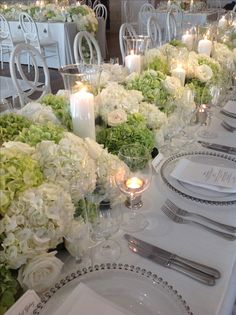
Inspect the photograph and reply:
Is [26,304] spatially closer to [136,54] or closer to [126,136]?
[126,136]

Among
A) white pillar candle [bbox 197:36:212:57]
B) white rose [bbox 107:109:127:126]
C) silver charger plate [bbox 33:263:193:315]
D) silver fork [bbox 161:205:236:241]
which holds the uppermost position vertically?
white pillar candle [bbox 197:36:212:57]

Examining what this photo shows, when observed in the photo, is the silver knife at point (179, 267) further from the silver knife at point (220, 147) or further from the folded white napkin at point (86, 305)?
the silver knife at point (220, 147)

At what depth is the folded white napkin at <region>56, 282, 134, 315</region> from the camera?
645 millimetres

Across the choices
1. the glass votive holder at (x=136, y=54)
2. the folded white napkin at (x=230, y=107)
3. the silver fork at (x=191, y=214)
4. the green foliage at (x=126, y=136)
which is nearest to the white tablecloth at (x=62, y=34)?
the glass votive holder at (x=136, y=54)

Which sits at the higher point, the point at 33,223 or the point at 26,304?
the point at 33,223

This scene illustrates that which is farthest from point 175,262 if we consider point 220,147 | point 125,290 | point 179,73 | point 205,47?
point 205,47

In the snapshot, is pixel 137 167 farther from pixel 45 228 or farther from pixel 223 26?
pixel 223 26

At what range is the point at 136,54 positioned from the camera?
1694 millimetres

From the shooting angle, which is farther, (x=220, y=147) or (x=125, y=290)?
(x=220, y=147)

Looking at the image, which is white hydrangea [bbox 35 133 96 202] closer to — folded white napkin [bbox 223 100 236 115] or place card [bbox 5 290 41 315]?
place card [bbox 5 290 41 315]

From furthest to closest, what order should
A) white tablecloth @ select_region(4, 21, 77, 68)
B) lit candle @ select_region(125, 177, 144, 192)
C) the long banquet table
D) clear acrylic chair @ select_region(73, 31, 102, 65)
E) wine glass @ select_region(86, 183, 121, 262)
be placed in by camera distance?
white tablecloth @ select_region(4, 21, 77, 68)
clear acrylic chair @ select_region(73, 31, 102, 65)
lit candle @ select_region(125, 177, 144, 192)
wine glass @ select_region(86, 183, 121, 262)
the long banquet table

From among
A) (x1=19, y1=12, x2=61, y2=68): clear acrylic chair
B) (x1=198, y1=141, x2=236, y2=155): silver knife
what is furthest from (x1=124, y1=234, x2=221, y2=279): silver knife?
(x1=19, y1=12, x2=61, y2=68): clear acrylic chair

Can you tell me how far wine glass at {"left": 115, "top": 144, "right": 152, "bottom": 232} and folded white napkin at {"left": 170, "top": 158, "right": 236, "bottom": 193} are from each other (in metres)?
0.17

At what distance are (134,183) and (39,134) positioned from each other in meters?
0.32
